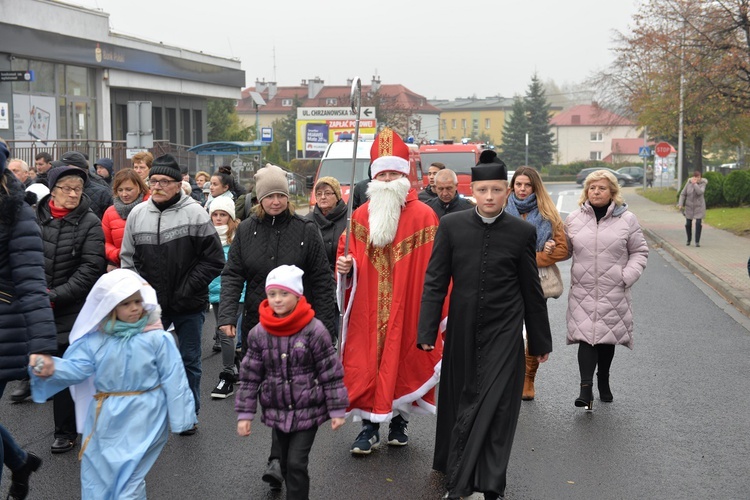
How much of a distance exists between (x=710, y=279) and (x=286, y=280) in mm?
13368

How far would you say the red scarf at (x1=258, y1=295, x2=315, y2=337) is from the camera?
4805 millimetres

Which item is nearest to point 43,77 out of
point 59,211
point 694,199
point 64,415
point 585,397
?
point 694,199

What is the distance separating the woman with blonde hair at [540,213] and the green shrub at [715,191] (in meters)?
32.0

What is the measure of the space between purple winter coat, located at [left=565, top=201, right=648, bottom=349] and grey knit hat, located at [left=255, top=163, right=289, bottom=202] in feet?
8.33

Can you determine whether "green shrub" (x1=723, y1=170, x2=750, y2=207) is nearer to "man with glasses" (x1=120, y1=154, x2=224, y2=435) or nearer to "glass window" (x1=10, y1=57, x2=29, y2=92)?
"glass window" (x1=10, y1=57, x2=29, y2=92)

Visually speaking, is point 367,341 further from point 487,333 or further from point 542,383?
point 542,383

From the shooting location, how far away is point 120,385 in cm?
469

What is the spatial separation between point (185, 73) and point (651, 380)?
111 feet

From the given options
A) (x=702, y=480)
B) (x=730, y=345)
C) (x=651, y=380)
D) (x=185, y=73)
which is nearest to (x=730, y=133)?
(x=185, y=73)

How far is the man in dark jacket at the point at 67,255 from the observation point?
6.40 metres

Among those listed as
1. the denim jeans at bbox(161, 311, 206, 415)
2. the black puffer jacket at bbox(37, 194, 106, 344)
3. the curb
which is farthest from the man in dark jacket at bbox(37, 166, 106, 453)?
the curb

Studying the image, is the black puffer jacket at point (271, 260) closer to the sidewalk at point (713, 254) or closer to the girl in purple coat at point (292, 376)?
the girl in purple coat at point (292, 376)

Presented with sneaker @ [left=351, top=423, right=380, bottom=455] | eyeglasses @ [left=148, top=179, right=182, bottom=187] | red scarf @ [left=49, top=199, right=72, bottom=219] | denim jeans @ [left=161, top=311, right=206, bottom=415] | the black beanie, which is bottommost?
sneaker @ [left=351, top=423, right=380, bottom=455]

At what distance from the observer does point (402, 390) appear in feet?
20.8
